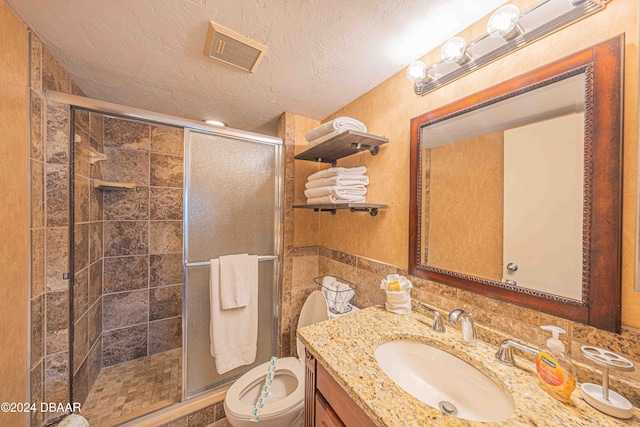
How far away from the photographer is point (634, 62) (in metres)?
0.56

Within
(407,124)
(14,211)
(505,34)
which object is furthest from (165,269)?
(505,34)

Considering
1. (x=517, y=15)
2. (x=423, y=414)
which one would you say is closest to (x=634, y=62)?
(x=517, y=15)

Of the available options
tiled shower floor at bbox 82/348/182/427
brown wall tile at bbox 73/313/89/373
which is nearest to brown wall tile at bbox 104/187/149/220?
brown wall tile at bbox 73/313/89/373

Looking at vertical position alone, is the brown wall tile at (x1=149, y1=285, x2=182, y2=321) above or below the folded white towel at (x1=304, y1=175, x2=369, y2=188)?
below

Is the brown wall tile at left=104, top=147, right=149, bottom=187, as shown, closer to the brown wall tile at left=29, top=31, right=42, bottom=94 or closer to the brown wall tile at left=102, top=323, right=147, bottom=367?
the brown wall tile at left=29, top=31, right=42, bottom=94

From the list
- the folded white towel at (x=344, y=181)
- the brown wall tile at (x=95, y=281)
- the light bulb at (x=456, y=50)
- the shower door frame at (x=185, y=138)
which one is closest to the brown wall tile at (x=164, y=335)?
the brown wall tile at (x=95, y=281)

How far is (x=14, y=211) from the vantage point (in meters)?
0.86

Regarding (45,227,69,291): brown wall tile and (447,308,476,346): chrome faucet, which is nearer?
(447,308,476,346): chrome faucet

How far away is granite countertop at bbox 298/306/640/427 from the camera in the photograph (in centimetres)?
50

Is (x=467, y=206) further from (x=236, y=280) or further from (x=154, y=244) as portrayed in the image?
(x=154, y=244)

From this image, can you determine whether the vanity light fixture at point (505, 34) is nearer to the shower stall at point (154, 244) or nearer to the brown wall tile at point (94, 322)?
the shower stall at point (154, 244)

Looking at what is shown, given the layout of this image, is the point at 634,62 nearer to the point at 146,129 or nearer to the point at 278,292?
the point at 278,292

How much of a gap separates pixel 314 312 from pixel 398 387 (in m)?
0.96

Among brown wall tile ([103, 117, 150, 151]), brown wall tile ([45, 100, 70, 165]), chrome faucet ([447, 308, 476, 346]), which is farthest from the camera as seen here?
brown wall tile ([103, 117, 150, 151])
